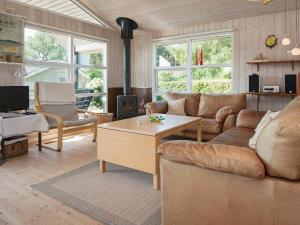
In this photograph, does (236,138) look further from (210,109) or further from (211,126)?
(210,109)

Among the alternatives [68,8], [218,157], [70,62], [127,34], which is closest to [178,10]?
[127,34]

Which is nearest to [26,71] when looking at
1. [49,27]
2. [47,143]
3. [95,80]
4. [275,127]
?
[49,27]

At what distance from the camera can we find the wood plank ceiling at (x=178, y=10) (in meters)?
4.28

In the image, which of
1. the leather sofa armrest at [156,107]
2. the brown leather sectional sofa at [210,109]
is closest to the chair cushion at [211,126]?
the brown leather sectional sofa at [210,109]

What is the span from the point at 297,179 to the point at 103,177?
6.62 ft

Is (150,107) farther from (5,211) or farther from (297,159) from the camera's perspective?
(297,159)

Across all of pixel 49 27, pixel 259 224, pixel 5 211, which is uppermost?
pixel 49 27

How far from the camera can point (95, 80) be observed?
19.0 ft

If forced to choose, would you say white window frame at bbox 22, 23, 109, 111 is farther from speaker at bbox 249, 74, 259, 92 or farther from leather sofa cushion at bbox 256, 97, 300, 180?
leather sofa cushion at bbox 256, 97, 300, 180

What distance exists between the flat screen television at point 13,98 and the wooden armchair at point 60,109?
216 millimetres

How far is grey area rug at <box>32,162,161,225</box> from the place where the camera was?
1.92m

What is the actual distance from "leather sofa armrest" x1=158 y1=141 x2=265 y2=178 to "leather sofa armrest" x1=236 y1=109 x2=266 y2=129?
2.11 meters

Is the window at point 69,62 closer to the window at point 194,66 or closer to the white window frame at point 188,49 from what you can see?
the white window frame at point 188,49

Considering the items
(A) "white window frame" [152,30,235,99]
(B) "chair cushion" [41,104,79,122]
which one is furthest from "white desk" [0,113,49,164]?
(A) "white window frame" [152,30,235,99]
